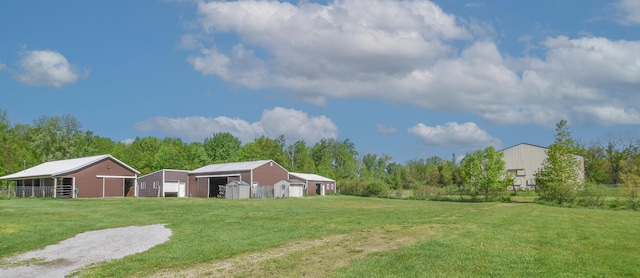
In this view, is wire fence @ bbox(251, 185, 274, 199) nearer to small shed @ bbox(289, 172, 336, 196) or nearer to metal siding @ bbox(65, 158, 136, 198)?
small shed @ bbox(289, 172, 336, 196)

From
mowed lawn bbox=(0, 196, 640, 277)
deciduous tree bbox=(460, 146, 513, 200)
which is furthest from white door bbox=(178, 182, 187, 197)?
mowed lawn bbox=(0, 196, 640, 277)

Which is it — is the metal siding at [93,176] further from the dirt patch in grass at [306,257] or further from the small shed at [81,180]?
the dirt patch in grass at [306,257]

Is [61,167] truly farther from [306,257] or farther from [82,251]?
[306,257]

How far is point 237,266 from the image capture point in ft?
38.3

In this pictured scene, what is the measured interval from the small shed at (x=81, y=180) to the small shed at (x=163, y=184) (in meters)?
1.41

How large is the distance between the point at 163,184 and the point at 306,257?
177 feet

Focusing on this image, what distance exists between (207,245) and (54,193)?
46944mm

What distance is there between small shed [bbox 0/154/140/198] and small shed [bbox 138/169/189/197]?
55.3 inches

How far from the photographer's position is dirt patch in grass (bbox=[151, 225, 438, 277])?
11.0 metres

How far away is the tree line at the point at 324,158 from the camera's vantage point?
53.9 meters

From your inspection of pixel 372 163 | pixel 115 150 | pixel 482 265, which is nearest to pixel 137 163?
pixel 115 150

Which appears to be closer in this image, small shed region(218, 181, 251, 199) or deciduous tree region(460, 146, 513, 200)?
deciduous tree region(460, 146, 513, 200)

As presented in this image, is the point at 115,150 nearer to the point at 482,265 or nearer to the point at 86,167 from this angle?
the point at 86,167

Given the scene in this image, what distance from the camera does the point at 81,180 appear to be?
181 feet
